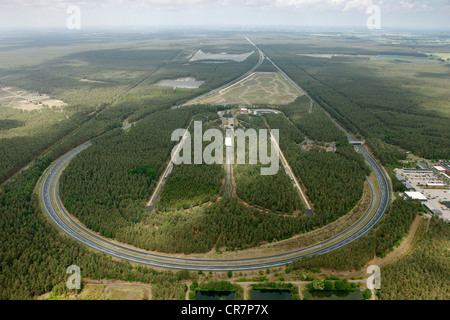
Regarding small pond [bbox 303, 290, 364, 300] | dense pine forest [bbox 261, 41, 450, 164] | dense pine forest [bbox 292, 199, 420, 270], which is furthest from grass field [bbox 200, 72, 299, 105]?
small pond [bbox 303, 290, 364, 300]

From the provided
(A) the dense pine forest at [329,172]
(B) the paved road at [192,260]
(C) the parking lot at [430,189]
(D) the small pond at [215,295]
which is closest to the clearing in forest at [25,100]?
(B) the paved road at [192,260]

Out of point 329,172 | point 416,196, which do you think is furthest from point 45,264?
point 416,196

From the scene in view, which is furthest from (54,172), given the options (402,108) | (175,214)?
(402,108)

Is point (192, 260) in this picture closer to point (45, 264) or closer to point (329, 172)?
point (45, 264)

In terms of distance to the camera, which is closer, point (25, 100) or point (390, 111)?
point (390, 111)

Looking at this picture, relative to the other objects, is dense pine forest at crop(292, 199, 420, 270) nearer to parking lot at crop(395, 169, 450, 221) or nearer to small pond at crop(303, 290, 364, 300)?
small pond at crop(303, 290, 364, 300)

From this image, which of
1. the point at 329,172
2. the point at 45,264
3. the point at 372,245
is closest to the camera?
the point at 45,264
